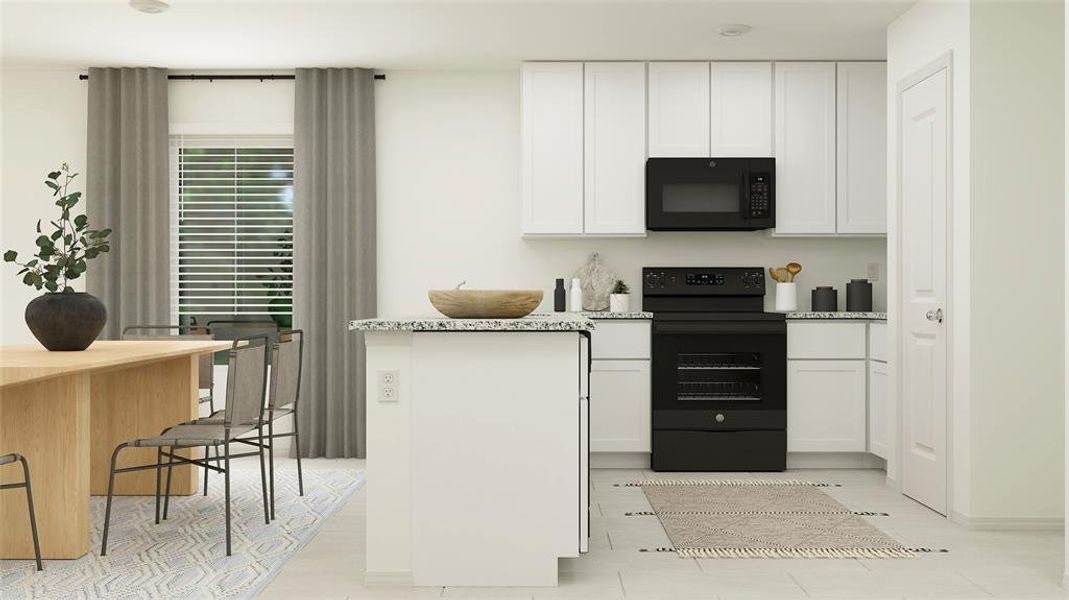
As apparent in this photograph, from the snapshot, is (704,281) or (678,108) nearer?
(678,108)

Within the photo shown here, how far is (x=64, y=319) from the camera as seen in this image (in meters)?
3.66

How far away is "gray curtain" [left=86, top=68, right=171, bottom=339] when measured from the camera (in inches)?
216

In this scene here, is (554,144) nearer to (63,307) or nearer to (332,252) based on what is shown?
(332,252)

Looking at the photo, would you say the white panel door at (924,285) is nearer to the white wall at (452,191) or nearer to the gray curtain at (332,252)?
the white wall at (452,191)

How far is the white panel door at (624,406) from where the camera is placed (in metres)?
5.10

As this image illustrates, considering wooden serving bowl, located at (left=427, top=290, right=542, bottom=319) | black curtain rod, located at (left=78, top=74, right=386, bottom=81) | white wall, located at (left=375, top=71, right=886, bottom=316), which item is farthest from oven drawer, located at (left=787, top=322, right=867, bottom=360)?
black curtain rod, located at (left=78, top=74, right=386, bottom=81)

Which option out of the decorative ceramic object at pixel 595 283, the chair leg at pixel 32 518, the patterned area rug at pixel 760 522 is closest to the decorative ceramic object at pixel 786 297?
the decorative ceramic object at pixel 595 283

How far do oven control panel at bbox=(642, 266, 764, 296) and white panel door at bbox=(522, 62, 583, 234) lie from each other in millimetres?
646

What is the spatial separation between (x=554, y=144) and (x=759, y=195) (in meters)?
1.29

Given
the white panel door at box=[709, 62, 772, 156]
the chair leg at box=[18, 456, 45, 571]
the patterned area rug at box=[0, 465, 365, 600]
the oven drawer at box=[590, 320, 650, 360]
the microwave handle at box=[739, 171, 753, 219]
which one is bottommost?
the patterned area rug at box=[0, 465, 365, 600]

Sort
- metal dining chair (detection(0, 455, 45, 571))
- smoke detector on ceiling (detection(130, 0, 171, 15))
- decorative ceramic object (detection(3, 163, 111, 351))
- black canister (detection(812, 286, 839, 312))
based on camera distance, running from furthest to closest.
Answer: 1. black canister (detection(812, 286, 839, 312))
2. smoke detector on ceiling (detection(130, 0, 171, 15))
3. decorative ceramic object (detection(3, 163, 111, 351))
4. metal dining chair (detection(0, 455, 45, 571))

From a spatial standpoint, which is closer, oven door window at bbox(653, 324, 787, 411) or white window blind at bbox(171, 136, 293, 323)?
oven door window at bbox(653, 324, 787, 411)

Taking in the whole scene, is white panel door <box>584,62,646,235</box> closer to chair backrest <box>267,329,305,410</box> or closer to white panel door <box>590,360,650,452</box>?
white panel door <box>590,360,650,452</box>

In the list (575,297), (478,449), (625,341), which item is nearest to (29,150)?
(575,297)
